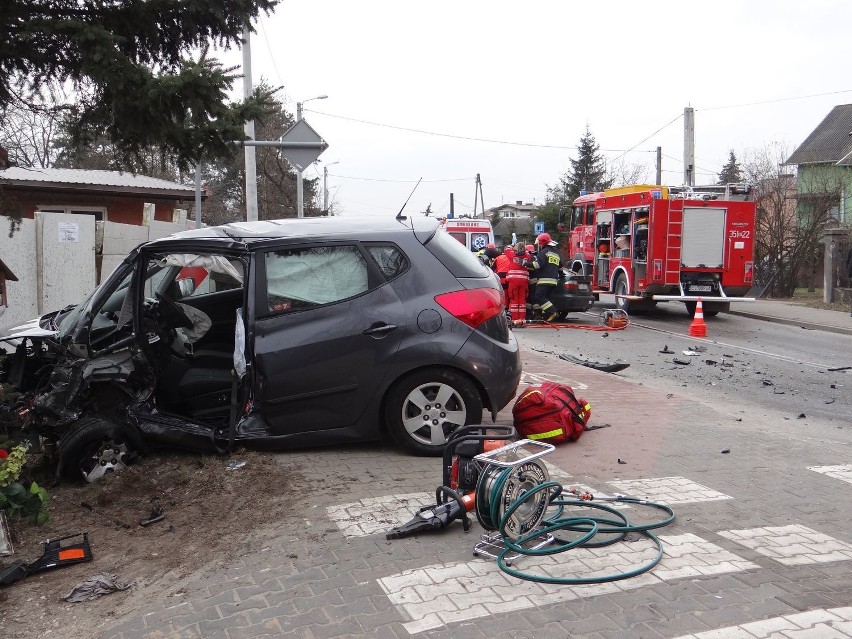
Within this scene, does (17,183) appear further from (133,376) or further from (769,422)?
(769,422)

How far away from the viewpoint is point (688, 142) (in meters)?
28.9

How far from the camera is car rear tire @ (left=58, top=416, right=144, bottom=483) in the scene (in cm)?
516

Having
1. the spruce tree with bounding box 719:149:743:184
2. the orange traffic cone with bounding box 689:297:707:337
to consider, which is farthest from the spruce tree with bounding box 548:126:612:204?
the orange traffic cone with bounding box 689:297:707:337

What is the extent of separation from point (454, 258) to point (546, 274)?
10.3m

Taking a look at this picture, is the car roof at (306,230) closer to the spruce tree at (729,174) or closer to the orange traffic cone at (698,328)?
the orange traffic cone at (698,328)

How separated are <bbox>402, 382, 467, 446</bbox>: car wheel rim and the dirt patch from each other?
0.92m

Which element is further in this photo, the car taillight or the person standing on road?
the person standing on road

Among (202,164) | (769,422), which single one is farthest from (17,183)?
(769,422)

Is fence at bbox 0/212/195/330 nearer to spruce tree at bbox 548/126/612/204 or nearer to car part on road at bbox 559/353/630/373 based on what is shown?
car part on road at bbox 559/353/630/373

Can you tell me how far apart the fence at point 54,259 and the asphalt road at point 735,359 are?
768 cm

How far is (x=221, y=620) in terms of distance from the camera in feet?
10.7

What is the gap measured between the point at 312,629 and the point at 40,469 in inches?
132

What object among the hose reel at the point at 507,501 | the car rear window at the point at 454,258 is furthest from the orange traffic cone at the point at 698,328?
the hose reel at the point at 507,501

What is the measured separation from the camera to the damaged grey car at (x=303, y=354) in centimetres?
532
